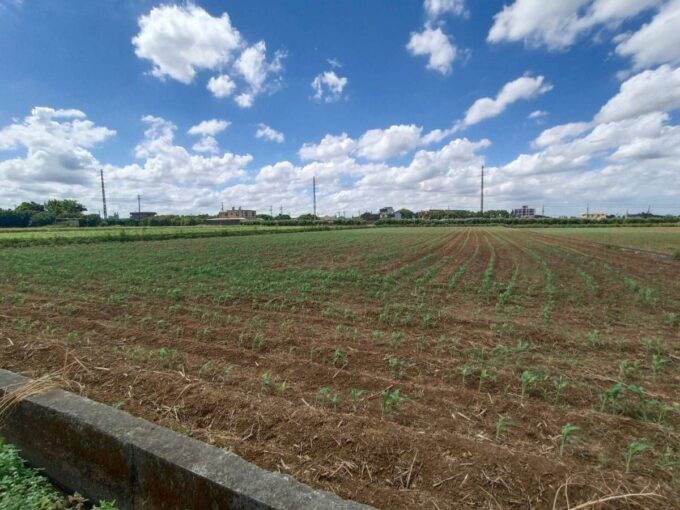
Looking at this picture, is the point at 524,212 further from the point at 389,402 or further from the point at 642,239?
the point at 389,402

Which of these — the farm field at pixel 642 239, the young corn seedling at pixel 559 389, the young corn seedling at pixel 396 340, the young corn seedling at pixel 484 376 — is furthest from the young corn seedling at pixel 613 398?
the farm field at pixel 642 239

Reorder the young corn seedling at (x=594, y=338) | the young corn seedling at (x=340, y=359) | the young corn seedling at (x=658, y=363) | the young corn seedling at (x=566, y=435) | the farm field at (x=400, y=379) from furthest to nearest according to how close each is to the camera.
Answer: the young corn seedling at (x=594, y=338) → the young corn seedling at (x=340, y=359) → the young corn seedling at (x=658, y=363) → the young corn seedling at (x=566, y=435) → the farm field at (x=400, y=379)

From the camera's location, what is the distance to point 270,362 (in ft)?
15.8

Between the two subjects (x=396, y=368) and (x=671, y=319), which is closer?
(x=396, y=368)

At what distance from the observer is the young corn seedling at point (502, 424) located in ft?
10.1

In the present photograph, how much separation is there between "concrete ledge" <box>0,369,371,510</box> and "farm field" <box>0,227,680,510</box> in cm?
49

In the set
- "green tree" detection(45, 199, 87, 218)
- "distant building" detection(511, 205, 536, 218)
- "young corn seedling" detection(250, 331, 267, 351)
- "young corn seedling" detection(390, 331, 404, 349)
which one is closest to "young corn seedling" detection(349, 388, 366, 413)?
"young corn seedling" detection(390, 331, 404, 349)

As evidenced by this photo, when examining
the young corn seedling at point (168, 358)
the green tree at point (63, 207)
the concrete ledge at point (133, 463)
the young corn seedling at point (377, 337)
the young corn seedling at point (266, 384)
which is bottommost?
the young corn seedling at point (377, 337)

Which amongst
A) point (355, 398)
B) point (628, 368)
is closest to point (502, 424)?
point (355, 398)

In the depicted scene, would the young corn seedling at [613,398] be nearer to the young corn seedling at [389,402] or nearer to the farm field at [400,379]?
the farm field at [400,379]

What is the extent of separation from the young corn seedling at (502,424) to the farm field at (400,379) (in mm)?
17

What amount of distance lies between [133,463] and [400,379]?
297 centimetres

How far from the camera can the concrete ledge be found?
200cm

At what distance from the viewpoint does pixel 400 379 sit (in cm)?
430
